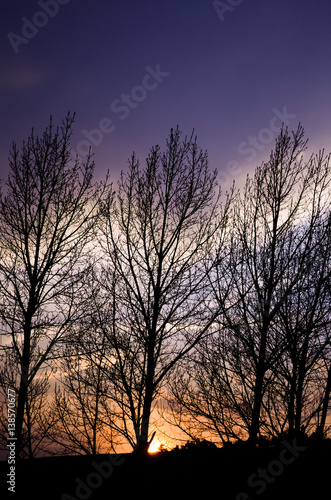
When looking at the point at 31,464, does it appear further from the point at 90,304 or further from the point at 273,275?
the point at 273,275

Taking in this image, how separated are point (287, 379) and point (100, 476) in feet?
25.1

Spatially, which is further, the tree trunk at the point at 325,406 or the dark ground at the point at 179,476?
the tree trunk at the point at 325,406

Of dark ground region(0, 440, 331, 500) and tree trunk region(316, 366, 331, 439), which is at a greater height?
tree trunk region(316, 366, 331, 439)

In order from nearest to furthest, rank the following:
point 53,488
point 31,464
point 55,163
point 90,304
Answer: point 53,488 < point 31,464 < point 55,163 < point 90,304

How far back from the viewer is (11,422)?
1056 centimetres

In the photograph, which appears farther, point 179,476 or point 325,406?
point 325,406

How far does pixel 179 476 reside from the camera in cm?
577

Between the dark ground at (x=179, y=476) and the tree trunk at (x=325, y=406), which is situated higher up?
the tree trunk at (x=325, y=406)

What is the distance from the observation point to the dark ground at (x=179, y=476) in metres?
5.43

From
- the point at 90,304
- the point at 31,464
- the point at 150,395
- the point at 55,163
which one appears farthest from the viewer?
the point at 90,304

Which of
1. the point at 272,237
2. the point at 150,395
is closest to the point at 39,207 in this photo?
the point at 150,395

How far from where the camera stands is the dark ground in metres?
5.43

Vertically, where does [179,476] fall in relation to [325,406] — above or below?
below

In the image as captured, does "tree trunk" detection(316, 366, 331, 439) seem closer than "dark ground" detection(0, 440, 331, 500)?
No
